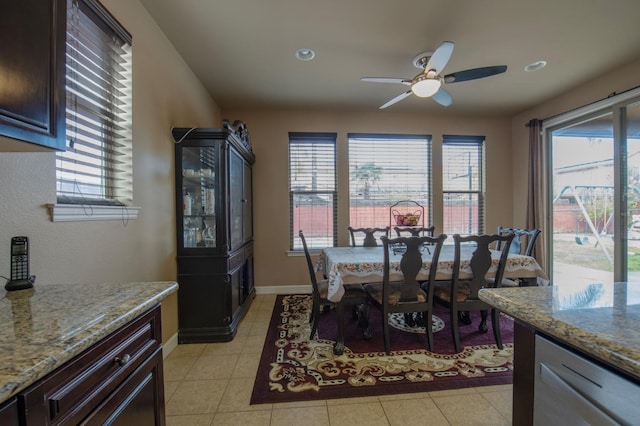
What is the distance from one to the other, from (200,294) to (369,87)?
299 centimetres

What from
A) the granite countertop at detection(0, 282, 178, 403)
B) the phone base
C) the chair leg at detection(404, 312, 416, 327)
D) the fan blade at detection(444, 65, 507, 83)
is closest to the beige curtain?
the fan blade at detection(444, 65, 507, 83)

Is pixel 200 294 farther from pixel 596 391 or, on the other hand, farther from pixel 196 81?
pixel 596 391

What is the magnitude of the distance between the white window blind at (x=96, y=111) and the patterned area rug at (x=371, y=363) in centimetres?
169

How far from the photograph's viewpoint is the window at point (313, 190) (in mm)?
4020

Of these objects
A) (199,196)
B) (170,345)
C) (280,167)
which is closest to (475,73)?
(280,167)

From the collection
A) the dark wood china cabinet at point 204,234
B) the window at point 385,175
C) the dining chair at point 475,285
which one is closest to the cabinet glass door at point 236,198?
the dark wood china cabinet at point 204,234

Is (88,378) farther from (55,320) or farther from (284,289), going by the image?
(284,289)

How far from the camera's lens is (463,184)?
4293mm

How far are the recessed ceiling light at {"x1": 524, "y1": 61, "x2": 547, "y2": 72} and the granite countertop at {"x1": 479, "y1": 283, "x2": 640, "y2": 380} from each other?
2.62 meters

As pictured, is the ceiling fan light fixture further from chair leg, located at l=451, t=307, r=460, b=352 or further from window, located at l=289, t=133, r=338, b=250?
chair leg, located at l=451, t=307, r=460, b=352

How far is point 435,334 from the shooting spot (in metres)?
2.64

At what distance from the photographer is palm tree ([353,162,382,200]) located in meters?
4.11

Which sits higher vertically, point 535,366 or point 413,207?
point 413,207

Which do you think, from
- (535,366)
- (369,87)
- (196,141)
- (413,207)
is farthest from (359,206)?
(535,366)
